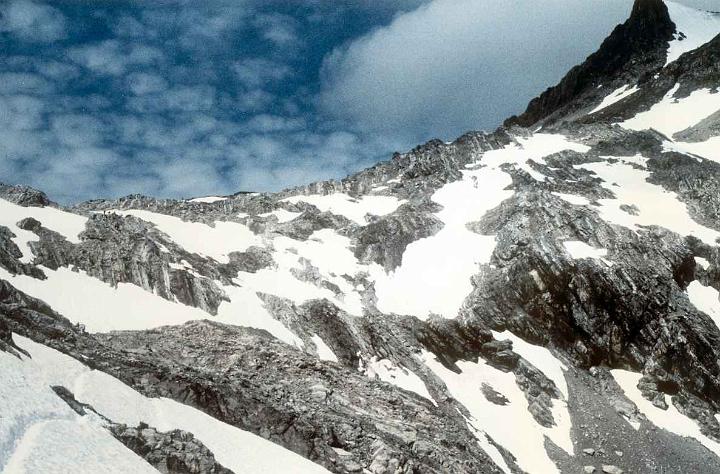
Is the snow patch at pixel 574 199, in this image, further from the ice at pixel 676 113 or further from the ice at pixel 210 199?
the ice at pixel 210 199

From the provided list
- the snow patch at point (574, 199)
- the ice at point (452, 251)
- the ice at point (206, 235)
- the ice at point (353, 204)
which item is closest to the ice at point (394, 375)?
the ice at point (452, 251)

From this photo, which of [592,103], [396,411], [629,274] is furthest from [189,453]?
[592,103]

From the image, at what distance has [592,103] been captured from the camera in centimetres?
15362

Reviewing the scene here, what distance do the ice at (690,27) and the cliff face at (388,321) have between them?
69.4 meters

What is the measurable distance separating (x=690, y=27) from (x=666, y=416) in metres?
167

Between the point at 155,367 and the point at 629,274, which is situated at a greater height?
the point at 629,274

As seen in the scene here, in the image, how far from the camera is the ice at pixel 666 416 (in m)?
53.1

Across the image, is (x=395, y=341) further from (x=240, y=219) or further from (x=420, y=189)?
(x=420, y=189)

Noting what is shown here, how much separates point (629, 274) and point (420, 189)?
42.8m

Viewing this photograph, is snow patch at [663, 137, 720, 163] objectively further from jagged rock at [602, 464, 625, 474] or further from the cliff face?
jagged rock at [602, 464, 625, 474]

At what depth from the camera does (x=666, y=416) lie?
55.6 metres

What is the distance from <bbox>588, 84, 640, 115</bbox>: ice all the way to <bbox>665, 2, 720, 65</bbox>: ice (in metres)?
17.0

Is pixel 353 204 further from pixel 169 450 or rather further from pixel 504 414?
pixel 169 450

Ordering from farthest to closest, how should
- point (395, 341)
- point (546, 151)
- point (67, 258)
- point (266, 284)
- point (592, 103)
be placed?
point (592, 103) < point (546, 151) < point (266, 284) < point (395, 341) < point (67, 258)
